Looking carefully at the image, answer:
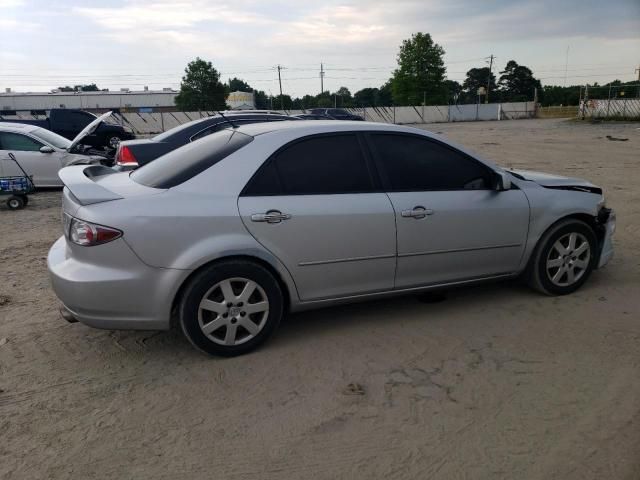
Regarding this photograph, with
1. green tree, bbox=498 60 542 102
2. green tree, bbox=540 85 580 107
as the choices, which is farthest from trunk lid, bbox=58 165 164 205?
green tree, bbox=498 60 542 102

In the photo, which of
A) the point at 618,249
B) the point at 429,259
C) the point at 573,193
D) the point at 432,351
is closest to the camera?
the point at 432,351

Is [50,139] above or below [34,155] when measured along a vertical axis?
above

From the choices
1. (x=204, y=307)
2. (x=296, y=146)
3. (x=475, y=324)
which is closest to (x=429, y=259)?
(x=475, y=324)

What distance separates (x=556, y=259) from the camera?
4605mm

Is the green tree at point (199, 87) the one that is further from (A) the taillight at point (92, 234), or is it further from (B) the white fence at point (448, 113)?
(A) the taillight at point (92, 234)

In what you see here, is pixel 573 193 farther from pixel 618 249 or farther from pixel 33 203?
pixel 33 203

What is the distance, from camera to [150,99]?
10100 centimetres

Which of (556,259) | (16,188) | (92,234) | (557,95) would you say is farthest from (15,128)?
(557,95)

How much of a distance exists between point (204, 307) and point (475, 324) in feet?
6.74

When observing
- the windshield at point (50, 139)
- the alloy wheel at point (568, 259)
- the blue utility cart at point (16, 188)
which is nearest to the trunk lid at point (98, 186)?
the alloy wheel at point (568, 259)

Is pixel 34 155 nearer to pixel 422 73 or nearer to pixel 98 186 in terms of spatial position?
pixel 98 186

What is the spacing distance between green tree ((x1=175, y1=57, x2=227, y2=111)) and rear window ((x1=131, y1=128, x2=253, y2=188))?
261ft

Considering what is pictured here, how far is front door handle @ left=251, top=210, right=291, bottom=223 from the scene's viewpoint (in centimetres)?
354

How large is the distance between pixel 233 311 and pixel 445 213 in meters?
1.75
